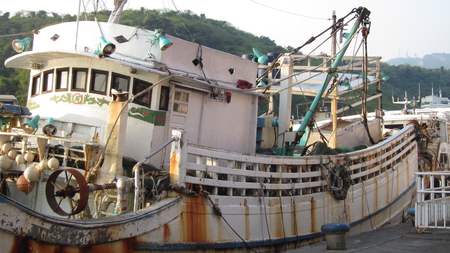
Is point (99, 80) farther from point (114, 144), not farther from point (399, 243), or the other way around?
point (399, 243)

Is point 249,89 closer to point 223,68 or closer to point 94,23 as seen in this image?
point 223,68

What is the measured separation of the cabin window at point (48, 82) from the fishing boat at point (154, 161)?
0.07 feet

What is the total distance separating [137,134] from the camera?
864 centimetres

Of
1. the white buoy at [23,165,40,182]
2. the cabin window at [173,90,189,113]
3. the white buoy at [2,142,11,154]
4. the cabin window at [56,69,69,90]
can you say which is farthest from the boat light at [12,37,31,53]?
the white buoy at [23,165,40,182]

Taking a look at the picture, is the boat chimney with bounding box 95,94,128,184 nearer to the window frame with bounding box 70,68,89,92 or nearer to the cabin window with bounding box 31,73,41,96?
the window frame with bounding box 70,68,89,92

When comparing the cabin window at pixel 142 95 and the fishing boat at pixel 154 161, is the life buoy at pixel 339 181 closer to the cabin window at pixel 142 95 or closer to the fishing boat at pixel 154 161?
the fishing boat at pixel 154 161

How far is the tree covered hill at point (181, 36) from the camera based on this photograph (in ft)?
105

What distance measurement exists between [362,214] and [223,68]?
5206 mm

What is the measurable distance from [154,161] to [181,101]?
1.43 meters

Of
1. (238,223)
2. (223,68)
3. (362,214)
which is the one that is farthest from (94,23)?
(362,214)

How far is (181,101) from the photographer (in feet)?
30.3

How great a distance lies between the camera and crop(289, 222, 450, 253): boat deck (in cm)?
740

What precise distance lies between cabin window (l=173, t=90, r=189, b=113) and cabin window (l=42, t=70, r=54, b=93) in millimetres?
2559

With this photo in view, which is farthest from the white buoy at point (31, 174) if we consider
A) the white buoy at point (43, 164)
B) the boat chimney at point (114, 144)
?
the boat chimney at point (114, 144)
